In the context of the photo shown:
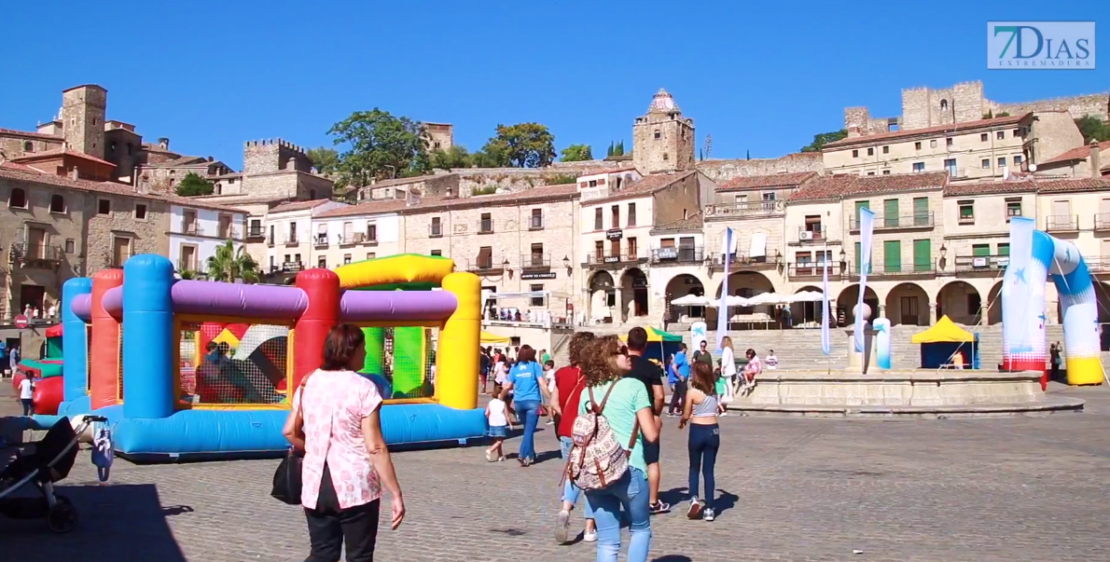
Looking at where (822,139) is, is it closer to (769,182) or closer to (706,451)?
(769,182)

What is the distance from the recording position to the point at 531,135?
9612 cm

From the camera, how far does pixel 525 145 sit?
95938 millimetres

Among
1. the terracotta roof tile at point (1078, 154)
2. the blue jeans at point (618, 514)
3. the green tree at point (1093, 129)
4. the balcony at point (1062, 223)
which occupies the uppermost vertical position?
the green tree at point (1093, 129)

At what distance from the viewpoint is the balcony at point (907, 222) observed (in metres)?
50.0

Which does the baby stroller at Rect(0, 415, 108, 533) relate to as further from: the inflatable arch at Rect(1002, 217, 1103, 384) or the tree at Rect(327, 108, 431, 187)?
the tree at Rect(327, 108, 431, 187)

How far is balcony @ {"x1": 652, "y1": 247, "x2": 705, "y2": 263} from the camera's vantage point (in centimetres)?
5281

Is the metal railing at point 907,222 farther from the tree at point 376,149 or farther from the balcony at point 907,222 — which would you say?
the tree at point 376,149

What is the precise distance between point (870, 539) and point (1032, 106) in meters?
92.1

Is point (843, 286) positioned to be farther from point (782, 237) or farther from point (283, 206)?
point (283, 206)

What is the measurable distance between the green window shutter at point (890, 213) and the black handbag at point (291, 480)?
4920cm

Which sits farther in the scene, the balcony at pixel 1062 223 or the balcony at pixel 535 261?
the balcony at pixel 535 261

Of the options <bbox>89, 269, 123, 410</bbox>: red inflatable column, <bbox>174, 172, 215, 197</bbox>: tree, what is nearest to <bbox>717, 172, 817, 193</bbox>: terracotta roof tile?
<bbox>174, 172, 215, 197</bbox>: tree

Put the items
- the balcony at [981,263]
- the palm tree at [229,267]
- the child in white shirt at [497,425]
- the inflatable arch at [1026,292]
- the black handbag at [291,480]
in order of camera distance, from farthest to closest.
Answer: the palm tree at [229,267], the balcony at [981,263], the inflatable arch at [1026,292], the child in white shirt at [497,425], the black handbag at [291,480]

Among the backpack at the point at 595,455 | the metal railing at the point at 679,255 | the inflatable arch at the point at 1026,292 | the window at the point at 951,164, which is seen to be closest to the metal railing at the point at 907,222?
the metal railing at the point at 679,255
